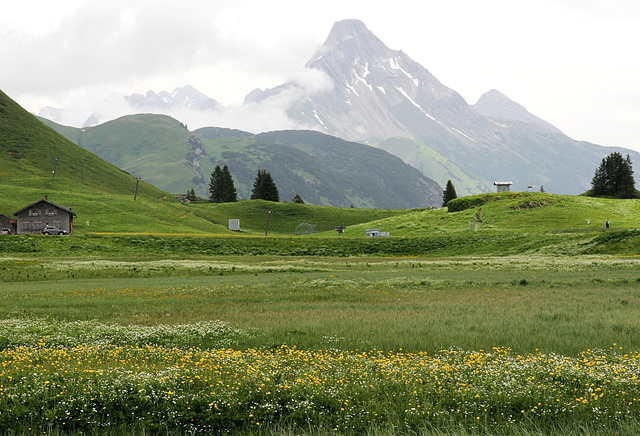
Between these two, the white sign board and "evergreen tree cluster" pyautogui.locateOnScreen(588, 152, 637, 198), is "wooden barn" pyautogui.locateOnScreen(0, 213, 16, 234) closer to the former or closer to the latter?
the white sign board

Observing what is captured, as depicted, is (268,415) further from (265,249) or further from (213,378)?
(265,249)

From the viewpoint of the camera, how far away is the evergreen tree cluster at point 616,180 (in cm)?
13550

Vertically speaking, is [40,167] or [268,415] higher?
[40,167]

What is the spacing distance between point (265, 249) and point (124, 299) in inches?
2070

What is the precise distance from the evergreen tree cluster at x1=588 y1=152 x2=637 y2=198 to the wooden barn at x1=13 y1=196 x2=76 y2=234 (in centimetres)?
14426

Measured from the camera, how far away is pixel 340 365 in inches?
448

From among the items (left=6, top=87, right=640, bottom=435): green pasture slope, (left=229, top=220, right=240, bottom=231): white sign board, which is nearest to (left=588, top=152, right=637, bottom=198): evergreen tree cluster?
(left=229, top=220, right=240, bottom=231): white sign board

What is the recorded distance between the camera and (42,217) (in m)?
107

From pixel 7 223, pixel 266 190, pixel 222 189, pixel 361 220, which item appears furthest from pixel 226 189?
pixel 7 223

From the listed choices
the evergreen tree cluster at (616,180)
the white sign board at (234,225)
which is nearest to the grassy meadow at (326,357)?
the white sign board at (234,225)

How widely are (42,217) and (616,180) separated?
154 meters

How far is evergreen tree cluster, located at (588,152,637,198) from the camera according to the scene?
135500 mm

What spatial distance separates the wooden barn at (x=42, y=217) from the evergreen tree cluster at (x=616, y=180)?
5679 inches

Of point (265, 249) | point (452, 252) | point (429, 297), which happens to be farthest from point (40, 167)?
point (429, 297)
